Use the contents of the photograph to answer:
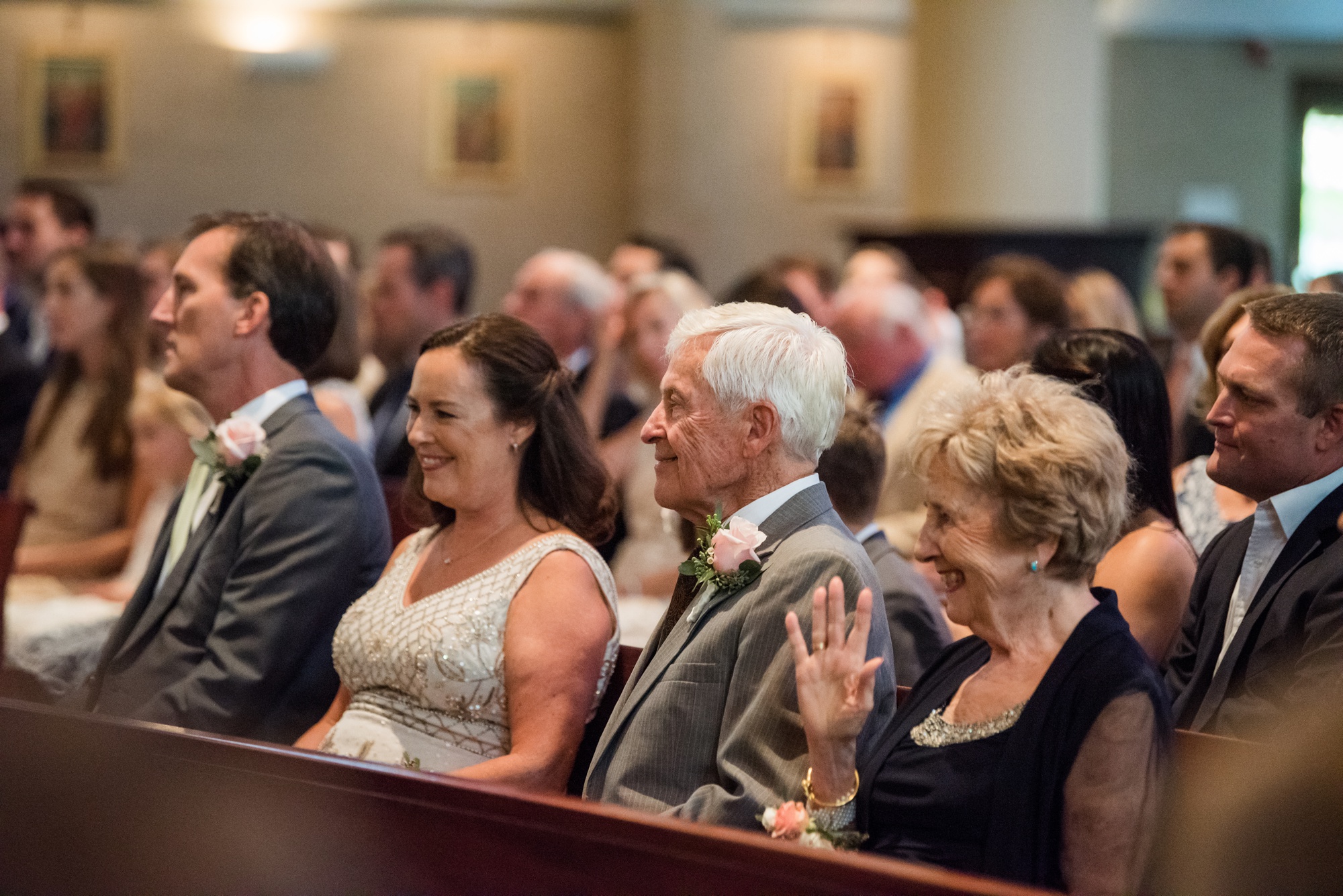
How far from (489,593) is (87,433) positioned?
309 cm

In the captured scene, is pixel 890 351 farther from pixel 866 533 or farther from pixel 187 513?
pixel 187 513

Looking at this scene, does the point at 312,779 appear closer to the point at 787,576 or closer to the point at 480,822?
the point at 480,822

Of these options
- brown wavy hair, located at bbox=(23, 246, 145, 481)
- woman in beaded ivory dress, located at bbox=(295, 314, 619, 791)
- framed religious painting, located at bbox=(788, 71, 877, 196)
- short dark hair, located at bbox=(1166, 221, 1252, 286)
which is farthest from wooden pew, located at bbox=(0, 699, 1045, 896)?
framed religious painting, located at bbox=(788, 71, 877, 196)

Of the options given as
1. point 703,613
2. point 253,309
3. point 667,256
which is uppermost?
point 667,256

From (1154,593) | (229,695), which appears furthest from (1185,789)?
(229,695)

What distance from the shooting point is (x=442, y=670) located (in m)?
2.69

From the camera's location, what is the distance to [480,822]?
1.90 meters

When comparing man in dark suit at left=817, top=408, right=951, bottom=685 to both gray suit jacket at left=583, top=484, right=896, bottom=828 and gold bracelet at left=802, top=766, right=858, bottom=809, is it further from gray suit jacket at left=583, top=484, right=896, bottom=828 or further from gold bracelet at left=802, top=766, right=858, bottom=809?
gold bracelet at left=802, top=766, right=858, bottom=809

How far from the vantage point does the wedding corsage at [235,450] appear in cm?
315

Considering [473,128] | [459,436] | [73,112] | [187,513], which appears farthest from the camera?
[473,128]

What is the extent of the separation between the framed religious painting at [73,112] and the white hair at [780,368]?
11.3 metres

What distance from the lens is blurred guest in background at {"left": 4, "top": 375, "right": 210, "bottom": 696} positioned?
442 centimetres

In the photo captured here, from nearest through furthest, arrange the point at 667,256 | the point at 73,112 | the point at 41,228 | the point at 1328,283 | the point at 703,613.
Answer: the point at 703,613, the point at 1328,283, the point at 667,256, the point at 41,228, the point at 73,112

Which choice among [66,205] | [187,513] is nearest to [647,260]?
[66,205]
